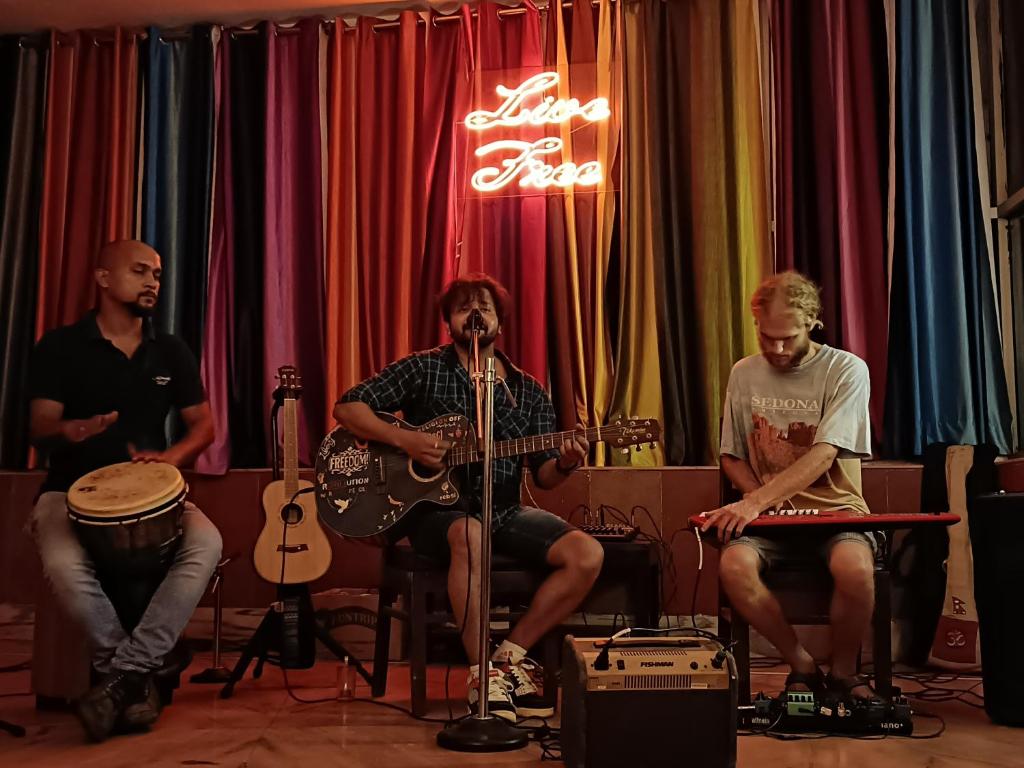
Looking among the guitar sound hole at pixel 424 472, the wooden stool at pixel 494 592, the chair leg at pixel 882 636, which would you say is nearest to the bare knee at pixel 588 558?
the wooden stool at pixel 494 592

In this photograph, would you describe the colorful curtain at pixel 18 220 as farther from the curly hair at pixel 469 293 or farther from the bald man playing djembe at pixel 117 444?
the curly hair at pixel 469 293

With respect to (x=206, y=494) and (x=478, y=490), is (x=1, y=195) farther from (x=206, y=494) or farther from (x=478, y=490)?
(x=478, y=490)

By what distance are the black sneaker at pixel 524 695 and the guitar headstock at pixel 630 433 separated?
75cm

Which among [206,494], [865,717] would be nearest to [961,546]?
[865,717]

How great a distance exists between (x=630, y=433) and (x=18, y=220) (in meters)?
3.73

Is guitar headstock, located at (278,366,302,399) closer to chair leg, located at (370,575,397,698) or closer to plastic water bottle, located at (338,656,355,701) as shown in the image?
chair leg, located at (370,575,397,698)

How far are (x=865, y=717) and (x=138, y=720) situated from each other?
208 centimetres

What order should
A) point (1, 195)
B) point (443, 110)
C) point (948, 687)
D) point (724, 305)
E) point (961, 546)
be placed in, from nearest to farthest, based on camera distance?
point (948, 687), point (961, 546), point (724, 305), point (443, 110), point (1, 195)

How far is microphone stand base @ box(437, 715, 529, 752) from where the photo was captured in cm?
273

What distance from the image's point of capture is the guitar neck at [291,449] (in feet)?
14.4

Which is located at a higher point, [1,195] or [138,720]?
[1,195]

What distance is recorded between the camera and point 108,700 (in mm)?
2982

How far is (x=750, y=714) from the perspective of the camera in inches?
117

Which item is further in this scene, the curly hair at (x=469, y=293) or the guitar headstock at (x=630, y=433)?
the curly hair at (x=469, y=293)
